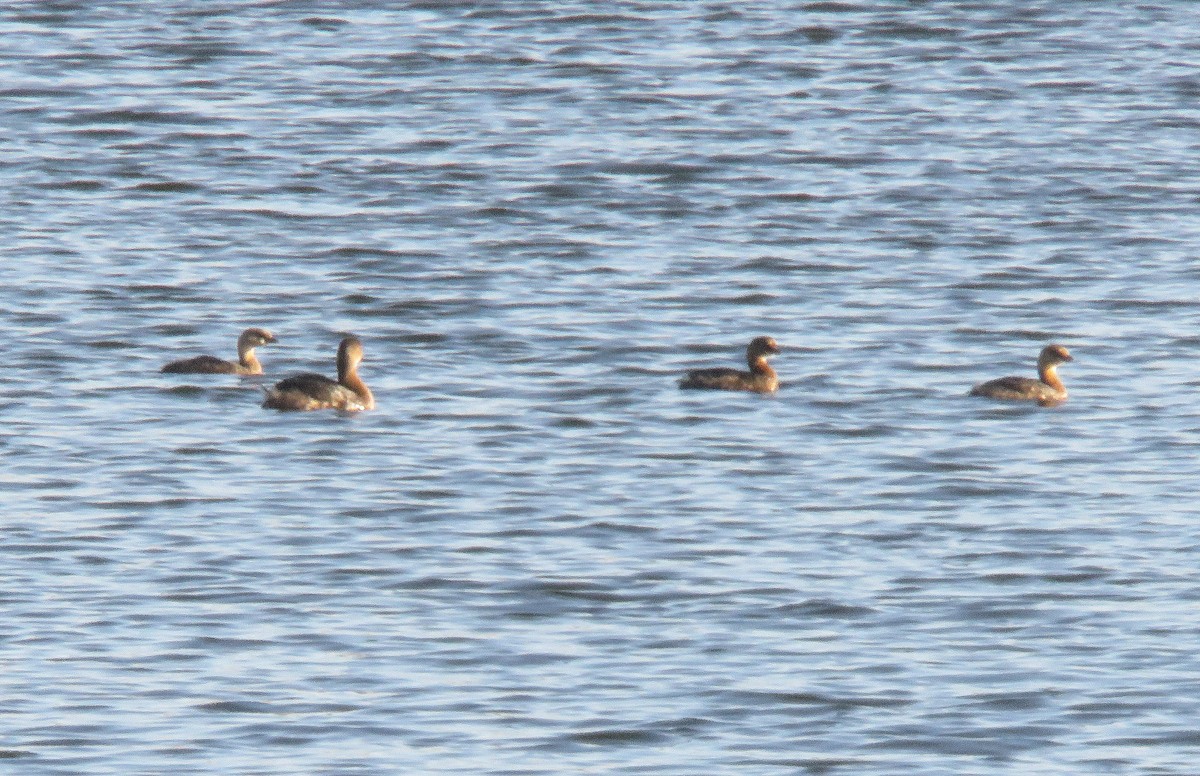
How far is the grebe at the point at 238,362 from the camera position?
24.4m

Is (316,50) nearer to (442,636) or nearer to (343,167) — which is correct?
(343,167)

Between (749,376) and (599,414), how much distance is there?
4.61 feet

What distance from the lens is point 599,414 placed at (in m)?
23.1

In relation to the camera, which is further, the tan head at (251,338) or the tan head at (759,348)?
the tan head at (251,338)

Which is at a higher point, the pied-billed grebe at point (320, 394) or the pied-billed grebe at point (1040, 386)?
the pied-billed grebe at point (320, 394)

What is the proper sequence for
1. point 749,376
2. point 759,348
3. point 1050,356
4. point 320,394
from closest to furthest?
point 320,394 < point 749,376 < point 759,348 < point 1050,356

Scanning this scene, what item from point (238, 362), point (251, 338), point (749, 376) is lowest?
point (749, 376)

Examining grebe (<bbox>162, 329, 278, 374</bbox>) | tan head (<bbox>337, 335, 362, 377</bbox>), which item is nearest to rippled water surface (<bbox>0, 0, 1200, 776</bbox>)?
grebe (<bbox>162, 329, 278, 374</bbox>)

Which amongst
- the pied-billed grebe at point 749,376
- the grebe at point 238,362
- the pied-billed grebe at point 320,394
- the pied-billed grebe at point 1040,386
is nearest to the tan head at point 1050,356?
the pied-billed grebe at point 1040,386

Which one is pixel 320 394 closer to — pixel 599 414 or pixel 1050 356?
pixel 599 414

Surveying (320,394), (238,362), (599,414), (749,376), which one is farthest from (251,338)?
(749,376)

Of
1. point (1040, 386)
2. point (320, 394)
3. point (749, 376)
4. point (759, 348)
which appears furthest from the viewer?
point (759, 348)

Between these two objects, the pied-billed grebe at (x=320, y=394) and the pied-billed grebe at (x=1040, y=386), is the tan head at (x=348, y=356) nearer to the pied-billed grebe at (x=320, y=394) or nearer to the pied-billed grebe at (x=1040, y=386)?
the pied-billed grebe at (x=320, y=394)

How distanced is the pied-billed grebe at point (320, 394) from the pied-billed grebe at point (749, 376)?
2.50 m
